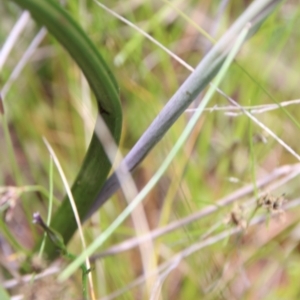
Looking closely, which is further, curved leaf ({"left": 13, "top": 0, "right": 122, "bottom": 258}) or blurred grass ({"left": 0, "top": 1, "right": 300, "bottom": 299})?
blurred grass ({"left": 0, "top": 1, "right": 300, "bottom": 299})

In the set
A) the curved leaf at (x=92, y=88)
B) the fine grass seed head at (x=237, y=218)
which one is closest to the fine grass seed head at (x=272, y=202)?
the fine grass seed head at (x=237, y=218)

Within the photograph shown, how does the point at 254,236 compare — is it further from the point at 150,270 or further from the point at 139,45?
the point at 139,45

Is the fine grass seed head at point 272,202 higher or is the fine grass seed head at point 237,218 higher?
the fine grass seed head at point 272,202

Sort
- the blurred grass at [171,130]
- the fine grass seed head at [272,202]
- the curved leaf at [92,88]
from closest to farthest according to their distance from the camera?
the curved leaf at [92,88] < the fine grass seed head at [272,202] < the blurred grass at [171,130]

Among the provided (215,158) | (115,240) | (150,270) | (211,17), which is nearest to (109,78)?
Result: (150,270)

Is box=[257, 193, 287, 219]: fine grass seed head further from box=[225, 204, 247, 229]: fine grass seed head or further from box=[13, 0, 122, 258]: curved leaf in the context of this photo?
box=[13, 0, 122, 258]: curved leaf

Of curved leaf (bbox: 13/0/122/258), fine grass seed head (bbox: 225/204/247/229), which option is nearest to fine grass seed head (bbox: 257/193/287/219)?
fine grass seed head (bbox: 225/204/247/229)

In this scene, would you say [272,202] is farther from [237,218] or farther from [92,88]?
[92,88]

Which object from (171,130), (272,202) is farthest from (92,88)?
(171,130)

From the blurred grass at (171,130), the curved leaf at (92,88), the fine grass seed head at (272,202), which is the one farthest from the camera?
the blurred grass at (171,130)

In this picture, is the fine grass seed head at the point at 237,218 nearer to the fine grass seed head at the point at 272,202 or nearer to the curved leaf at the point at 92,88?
the fine grass seed head at the point at 272,202
